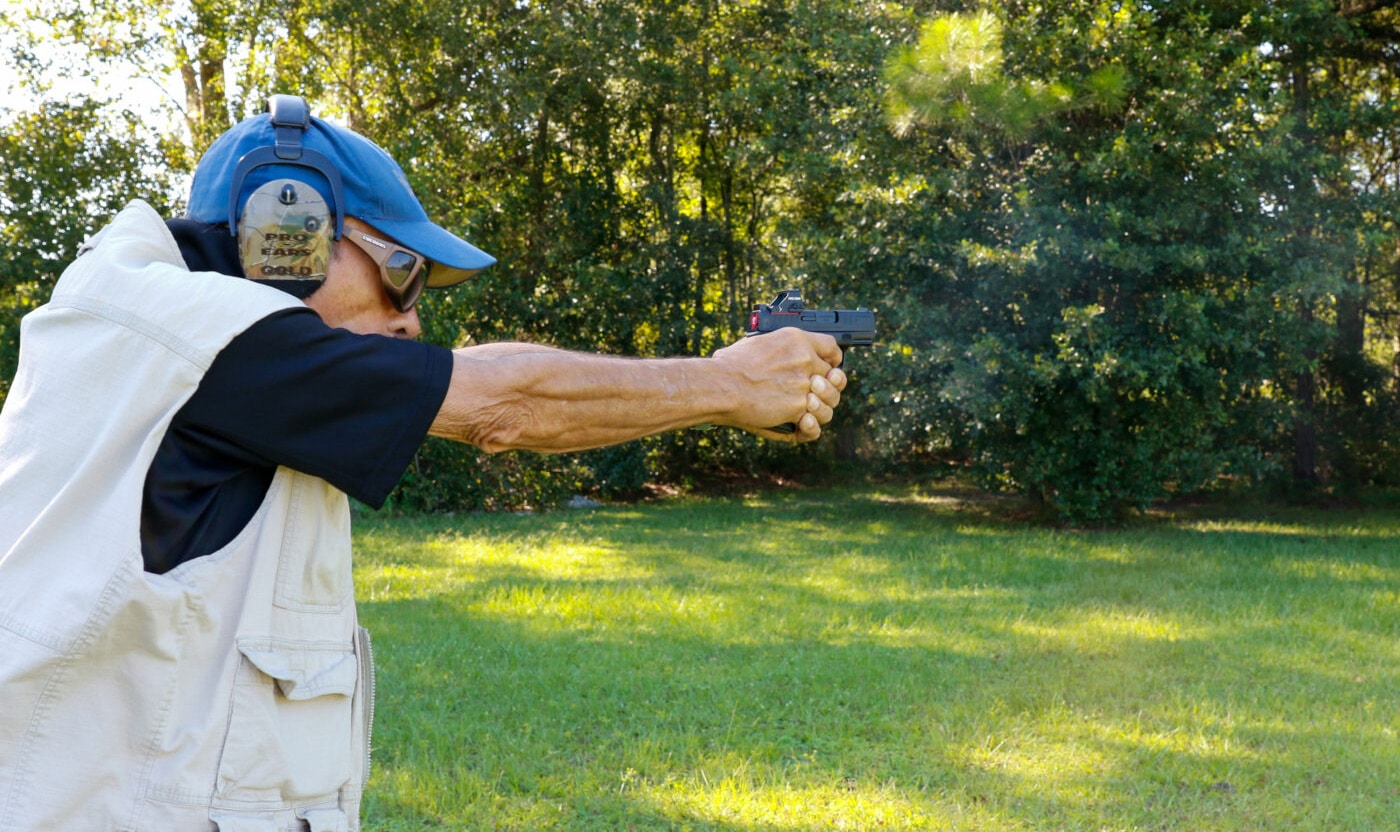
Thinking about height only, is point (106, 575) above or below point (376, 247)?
below

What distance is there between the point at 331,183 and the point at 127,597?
1.95 ft

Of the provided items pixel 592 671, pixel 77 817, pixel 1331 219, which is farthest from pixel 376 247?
pixel 1331 219

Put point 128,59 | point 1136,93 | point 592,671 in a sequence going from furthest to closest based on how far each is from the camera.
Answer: point 128,59 < point 1136,93 < point 592,671

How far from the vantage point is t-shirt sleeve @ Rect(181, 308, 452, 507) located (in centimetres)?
131

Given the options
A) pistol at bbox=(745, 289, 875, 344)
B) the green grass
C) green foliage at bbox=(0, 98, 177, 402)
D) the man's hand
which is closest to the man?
the man's hand

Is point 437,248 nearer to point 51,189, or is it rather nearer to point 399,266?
point 399,266

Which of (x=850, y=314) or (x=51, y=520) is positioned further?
(x=850, y=314)

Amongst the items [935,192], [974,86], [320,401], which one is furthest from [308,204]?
[935,192]

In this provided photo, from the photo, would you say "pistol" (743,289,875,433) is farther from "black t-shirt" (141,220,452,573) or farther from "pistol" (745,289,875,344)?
"black t-shirt" (141,220,452,573)

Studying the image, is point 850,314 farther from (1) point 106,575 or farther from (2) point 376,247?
(1) point 106,575

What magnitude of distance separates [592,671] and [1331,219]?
27.6 ft

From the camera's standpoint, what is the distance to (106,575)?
126 centimetres

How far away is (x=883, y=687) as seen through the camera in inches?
226

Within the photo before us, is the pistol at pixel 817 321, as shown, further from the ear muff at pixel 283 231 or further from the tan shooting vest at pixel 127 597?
the tan shooting vest at pixel 127 597
